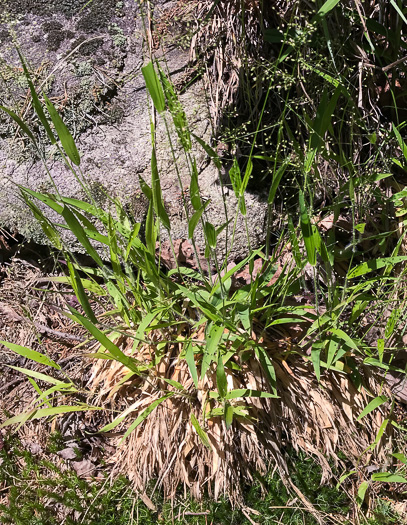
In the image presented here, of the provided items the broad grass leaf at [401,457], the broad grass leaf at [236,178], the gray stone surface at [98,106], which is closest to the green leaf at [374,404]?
the broad grass leaf at [401,457]

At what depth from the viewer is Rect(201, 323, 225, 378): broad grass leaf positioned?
1.51m

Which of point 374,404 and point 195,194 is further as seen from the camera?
point 374,404

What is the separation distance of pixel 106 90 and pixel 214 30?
552 mm

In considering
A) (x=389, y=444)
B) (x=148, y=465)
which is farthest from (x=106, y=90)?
(x=389, y=444)

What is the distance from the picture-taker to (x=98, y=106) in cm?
214

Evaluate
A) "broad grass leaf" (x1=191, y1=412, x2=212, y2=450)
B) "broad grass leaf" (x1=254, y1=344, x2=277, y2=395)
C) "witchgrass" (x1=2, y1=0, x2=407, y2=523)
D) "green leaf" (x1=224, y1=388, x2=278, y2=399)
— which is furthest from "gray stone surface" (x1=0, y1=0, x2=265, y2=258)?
"broad grass leaf" (x1=191, y1=412, x2=212, y2=450)

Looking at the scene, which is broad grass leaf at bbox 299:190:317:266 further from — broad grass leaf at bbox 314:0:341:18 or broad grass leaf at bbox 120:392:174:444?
broad grass leaf at bbox 120:392:174:444

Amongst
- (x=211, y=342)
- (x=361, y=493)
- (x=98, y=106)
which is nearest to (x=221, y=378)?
(x=211, y=342)

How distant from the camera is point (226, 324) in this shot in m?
1.59

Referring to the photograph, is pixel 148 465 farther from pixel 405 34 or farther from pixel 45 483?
pixel 405 34

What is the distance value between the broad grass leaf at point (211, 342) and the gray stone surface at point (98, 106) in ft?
1.61

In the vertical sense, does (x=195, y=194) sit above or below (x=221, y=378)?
above

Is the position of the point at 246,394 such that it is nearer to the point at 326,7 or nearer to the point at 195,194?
the point at 195,194

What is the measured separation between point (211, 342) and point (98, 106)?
1237 millimetres
